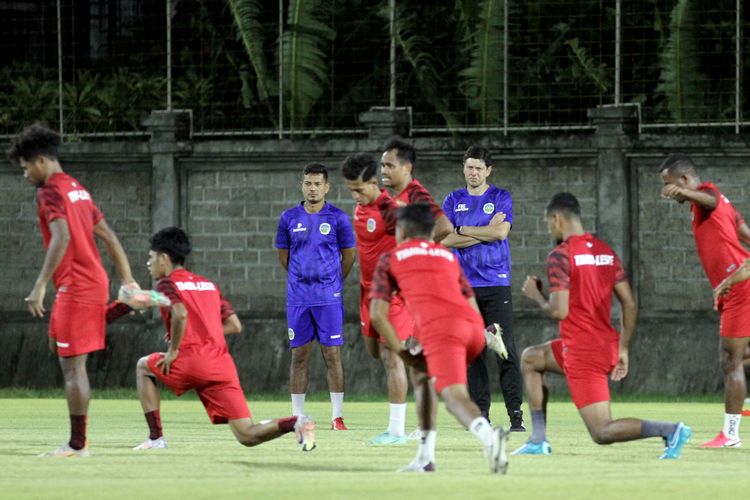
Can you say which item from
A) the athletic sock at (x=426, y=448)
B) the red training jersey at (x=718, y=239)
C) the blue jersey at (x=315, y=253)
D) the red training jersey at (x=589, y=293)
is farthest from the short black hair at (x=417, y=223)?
the blue jersey at (x=315, y=253)

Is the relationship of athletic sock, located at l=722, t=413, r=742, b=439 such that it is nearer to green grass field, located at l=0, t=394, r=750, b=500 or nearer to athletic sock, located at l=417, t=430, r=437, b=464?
green grass field, located at l=0, t=394, r=750, b=500

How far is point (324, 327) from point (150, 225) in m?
7.49

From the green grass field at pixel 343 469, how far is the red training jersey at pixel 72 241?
3.68 feet

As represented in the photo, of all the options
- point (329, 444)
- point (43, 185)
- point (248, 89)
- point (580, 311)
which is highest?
point (248, 89)

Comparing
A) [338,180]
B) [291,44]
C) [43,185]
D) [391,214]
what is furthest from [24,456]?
[291,44]

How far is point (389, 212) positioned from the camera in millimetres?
13062

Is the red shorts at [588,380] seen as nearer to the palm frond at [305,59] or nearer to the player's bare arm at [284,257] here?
the player's bare arm at [284,257]

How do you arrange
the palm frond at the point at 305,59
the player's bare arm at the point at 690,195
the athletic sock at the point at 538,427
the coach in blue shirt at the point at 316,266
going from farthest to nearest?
the palm frond at the point at 305,59, the coach in blue shirt at the point at 316,266, the player's bare arm at the point at 690,195, the athletic sock at the point at 538,427

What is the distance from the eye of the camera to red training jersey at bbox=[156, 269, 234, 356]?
39.7ft

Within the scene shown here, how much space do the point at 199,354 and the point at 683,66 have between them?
12.0 meters

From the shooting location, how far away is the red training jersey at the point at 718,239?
44.5ft

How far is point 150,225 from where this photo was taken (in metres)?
23.3

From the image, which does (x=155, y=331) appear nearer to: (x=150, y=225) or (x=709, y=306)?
(x=150, y=225)

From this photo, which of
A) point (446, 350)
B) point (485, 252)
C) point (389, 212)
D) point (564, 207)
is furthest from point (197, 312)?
point (485, 252)
